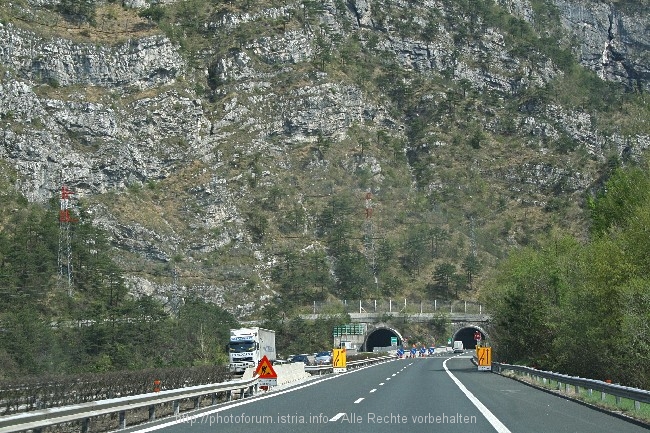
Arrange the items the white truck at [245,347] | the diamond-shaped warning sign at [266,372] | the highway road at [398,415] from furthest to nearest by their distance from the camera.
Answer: the white truck at [245,347], the diamond-shaped warning sign at [266,372], the highway road at [398,415]

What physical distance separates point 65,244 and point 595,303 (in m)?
83.5

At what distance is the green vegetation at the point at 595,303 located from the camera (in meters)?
35.4

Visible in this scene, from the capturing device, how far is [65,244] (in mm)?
109875

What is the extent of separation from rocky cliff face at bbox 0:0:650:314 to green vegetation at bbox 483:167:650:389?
65.1 meters

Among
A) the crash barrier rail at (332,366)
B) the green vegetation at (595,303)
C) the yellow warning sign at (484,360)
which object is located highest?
the green vegetation at (595,303)

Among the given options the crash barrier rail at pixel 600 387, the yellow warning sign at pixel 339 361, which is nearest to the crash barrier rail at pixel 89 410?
the crash barrier rail at pixel 600 387

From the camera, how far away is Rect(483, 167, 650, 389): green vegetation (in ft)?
116

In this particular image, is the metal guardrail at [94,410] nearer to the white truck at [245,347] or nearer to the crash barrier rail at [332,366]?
the crash barrier rail at [332,366]

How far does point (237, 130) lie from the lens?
491 feet

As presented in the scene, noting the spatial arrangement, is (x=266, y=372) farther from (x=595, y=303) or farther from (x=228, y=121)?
(x=228, y=121)

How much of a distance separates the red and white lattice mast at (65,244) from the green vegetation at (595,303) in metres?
54.8

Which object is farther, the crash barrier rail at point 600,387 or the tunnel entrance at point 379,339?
the tunnel entrance at point 379,339

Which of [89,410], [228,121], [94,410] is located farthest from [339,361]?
[228,121]

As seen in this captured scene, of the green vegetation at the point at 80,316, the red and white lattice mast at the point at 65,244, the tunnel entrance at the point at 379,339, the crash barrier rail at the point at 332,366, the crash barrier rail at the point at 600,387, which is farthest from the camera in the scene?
the tunnel entrance at the point at 379,339
